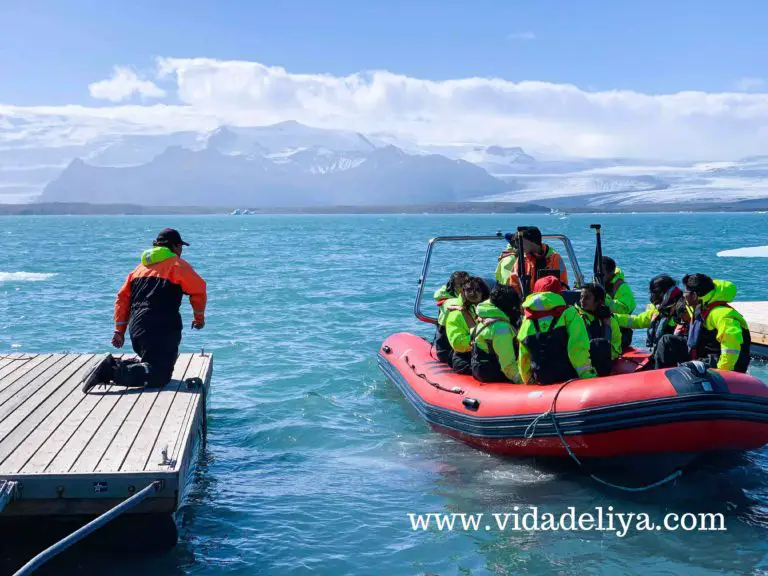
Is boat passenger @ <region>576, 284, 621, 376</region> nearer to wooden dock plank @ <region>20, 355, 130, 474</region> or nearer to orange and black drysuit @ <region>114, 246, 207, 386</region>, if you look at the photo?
orange and black drysuit @ <region>114, 246, 207, 386</region>

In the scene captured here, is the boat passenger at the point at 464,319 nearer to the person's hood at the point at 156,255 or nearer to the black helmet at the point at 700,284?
the black helmet at the point at 700,284

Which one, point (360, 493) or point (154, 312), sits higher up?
point (154, 312)

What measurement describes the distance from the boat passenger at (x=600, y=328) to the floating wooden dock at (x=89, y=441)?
308 centimetres

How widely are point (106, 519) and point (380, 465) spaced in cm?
300

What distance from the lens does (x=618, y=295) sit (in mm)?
8117

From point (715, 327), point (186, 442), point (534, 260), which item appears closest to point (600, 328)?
point (534, 260)

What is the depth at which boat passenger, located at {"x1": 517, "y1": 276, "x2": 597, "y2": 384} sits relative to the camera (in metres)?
6.08

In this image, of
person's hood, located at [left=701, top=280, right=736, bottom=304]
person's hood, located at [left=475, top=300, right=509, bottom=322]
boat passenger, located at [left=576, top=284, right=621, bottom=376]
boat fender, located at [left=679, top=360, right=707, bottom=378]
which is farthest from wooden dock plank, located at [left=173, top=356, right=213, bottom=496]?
person's hood, located at [left=701, top=280, right=736, bottom=304]

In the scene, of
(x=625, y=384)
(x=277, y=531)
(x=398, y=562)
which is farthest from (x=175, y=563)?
(x=625, y=384)

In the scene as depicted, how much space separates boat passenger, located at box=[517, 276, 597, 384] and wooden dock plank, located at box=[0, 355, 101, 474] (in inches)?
127

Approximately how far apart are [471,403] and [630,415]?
1.45 m

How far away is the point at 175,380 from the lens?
695 centimetres

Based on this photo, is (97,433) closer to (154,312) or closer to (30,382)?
(154,312)

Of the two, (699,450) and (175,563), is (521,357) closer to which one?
(699,450)
